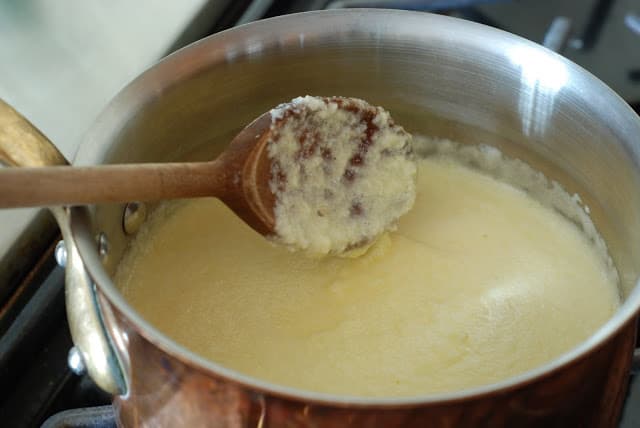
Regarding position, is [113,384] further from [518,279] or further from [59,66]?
[59,66]

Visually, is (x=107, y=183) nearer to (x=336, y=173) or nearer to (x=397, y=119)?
(x=336, y=173)

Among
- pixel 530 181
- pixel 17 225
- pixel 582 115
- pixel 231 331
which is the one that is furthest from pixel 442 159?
pixel 17 225

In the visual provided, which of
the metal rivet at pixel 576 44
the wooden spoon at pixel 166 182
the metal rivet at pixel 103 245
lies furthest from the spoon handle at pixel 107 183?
the metal rivet at pixel 576 44

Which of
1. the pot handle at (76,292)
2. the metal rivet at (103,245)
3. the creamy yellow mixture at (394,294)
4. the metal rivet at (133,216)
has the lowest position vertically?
the creamy yellow mixture at (394,294)

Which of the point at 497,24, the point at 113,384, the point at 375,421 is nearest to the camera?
the point at 375,421

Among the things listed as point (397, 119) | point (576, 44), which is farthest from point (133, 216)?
point (576, 44)

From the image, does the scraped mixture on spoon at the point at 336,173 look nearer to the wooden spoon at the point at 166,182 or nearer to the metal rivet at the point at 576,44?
the wooden spoon at the point at 166,182

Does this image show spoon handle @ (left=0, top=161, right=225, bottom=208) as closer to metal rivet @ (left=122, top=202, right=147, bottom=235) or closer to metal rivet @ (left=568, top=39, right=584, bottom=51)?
metal rivet @ (left=122, top=202, right=147, bottom=235)
